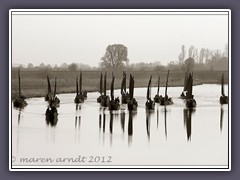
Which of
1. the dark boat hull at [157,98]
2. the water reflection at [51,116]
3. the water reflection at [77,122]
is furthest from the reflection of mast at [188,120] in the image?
the water reflection at [51,116]

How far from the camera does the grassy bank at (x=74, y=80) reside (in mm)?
1663

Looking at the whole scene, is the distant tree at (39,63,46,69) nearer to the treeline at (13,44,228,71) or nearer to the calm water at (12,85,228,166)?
the treeline at (13,44,228,71)

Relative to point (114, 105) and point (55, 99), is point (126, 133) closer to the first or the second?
point (114, 105)

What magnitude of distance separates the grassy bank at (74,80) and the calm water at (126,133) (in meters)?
0.03

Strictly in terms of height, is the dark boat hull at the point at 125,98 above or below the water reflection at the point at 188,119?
above

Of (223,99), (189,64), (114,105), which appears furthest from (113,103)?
(223,99)

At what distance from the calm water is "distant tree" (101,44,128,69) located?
0.40ft

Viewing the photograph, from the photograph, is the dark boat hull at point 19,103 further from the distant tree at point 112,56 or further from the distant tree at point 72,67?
the distant tree at point 112,56

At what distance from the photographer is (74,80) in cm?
169

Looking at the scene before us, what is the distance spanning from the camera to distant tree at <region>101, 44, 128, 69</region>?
167cm

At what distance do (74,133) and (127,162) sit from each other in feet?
0.86

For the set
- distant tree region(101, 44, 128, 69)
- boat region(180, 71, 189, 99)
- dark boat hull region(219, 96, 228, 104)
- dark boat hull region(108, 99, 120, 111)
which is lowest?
dark boat hull region(108, 99, 120, 111)

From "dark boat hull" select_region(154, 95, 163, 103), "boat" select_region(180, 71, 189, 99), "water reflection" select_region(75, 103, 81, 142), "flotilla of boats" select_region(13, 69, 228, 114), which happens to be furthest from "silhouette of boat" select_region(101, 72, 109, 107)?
"boat" select_region(180, 71, 189, 99)

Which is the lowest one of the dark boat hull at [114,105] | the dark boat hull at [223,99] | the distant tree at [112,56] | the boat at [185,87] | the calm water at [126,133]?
the calm water at [126,133]
